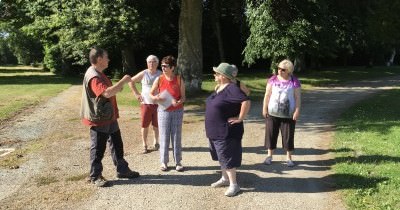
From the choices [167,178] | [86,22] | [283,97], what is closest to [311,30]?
[86,22]

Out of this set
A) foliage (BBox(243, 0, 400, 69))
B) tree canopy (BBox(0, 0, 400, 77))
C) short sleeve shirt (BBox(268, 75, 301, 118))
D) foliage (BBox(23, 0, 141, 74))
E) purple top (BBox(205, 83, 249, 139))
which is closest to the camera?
purple top (BBox(205, 83, 249, 139))

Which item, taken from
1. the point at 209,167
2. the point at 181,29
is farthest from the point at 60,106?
the point at 209,167

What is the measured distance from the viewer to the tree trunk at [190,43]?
17.0m

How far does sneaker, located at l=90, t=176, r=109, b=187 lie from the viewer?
6.60m

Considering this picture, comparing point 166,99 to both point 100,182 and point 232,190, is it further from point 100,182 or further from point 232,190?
point 232,190

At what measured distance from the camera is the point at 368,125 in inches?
447

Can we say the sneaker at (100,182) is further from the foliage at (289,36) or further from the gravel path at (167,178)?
the foliage at (289,36)

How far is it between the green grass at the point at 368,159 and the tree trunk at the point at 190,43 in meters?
6.06

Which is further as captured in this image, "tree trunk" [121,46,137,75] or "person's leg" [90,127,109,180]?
"tree trunk" [121,46,137,75]

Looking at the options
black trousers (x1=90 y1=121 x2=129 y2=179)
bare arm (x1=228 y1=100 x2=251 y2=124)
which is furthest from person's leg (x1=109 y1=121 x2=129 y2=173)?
bare arm (x1=228 y1=100 x2=251 y2=124)

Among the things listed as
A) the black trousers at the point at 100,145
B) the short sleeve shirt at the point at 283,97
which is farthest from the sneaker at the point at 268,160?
the black trousers at the point at 100,145

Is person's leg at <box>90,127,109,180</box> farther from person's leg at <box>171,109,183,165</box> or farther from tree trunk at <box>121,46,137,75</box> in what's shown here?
tree trunk at <box>121,46,137,75</box>

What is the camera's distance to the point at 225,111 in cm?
616

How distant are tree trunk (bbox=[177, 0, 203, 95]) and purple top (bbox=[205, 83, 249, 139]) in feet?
36.7
